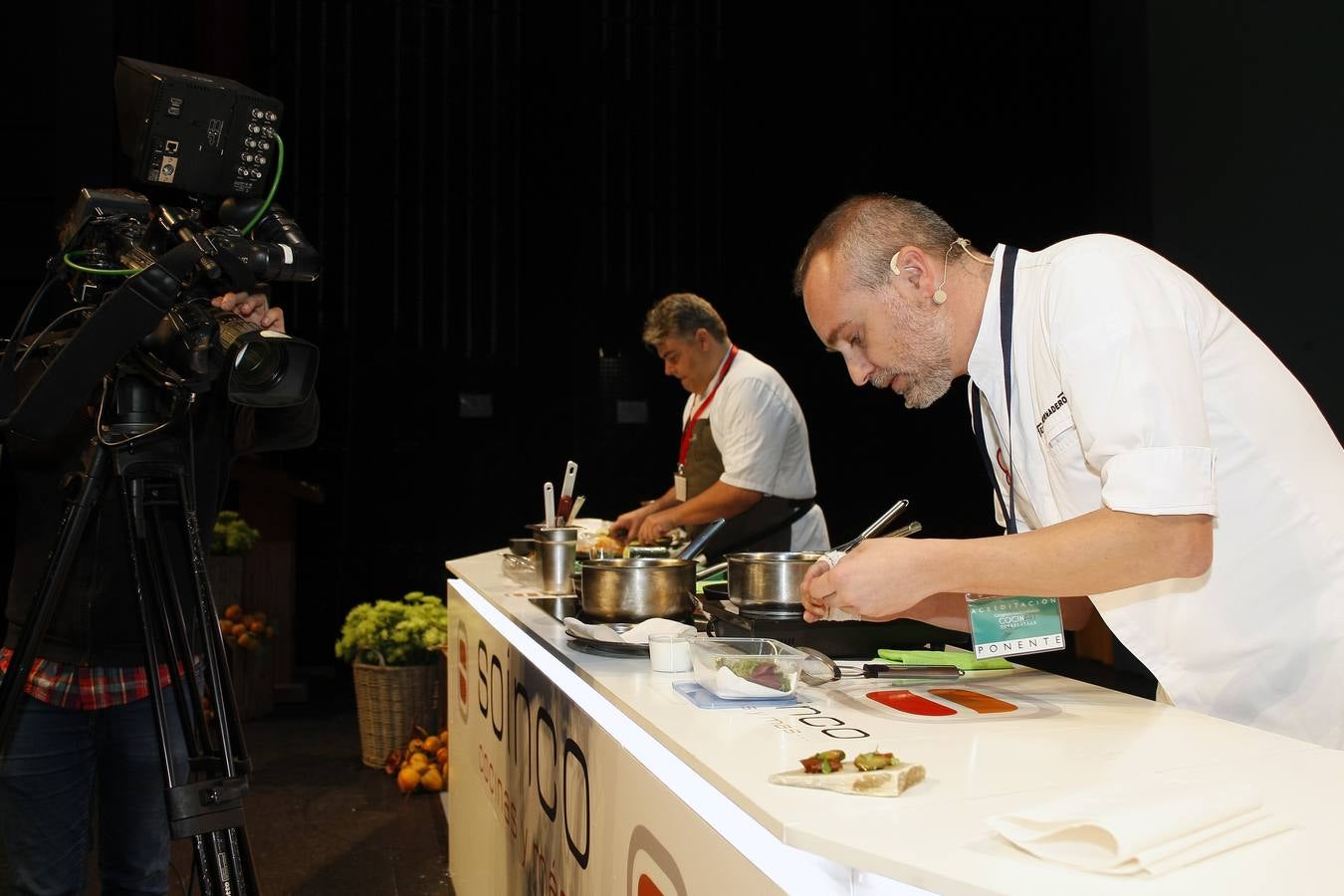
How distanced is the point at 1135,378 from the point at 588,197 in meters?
4.93

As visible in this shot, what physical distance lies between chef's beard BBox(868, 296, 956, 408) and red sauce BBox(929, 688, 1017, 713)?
1.31 ft

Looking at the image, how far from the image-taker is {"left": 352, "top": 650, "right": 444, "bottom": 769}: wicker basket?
3949 mm

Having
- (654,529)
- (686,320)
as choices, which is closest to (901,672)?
(654,529)

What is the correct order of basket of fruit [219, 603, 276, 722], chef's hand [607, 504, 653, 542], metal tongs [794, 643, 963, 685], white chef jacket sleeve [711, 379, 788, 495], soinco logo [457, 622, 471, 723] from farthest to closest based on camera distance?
basket of fruit [219, 603, 276, 722] → white chef jacket sleeve [711, 379, 788, 495] → chef's hand [607, 504, 653, 542] → soinco logo [457, 622, 471, 723] → metal tongs [794, 643, 963, 685]

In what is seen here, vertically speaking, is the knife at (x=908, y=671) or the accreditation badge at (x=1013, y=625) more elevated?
the accreditation badge at (x=1013, y=625)

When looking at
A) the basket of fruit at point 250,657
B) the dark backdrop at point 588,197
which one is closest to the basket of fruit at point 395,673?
the basket of fruit at point 250,657

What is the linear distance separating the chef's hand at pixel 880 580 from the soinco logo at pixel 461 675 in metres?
1.56

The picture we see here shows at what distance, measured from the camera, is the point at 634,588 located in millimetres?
1718

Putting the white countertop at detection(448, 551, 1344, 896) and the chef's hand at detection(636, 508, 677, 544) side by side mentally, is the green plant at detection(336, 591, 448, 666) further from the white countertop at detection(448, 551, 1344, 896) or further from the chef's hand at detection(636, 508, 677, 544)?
the white countertop at detection(448, 551, 1344, 896)

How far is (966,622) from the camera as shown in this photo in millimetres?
1549

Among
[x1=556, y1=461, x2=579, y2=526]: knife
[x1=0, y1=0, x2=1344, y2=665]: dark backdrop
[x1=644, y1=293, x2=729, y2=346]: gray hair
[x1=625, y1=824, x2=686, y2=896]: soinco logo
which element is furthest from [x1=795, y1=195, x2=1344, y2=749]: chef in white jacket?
[x1=0, y1=0, x2=1344, y2=665]: dark backdrop

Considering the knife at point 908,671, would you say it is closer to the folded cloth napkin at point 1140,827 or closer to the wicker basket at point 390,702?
the folded cloth napkin at point 1140,827

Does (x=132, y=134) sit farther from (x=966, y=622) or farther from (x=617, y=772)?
(x=966, y=622)

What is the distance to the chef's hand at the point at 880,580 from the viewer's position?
1245mm
